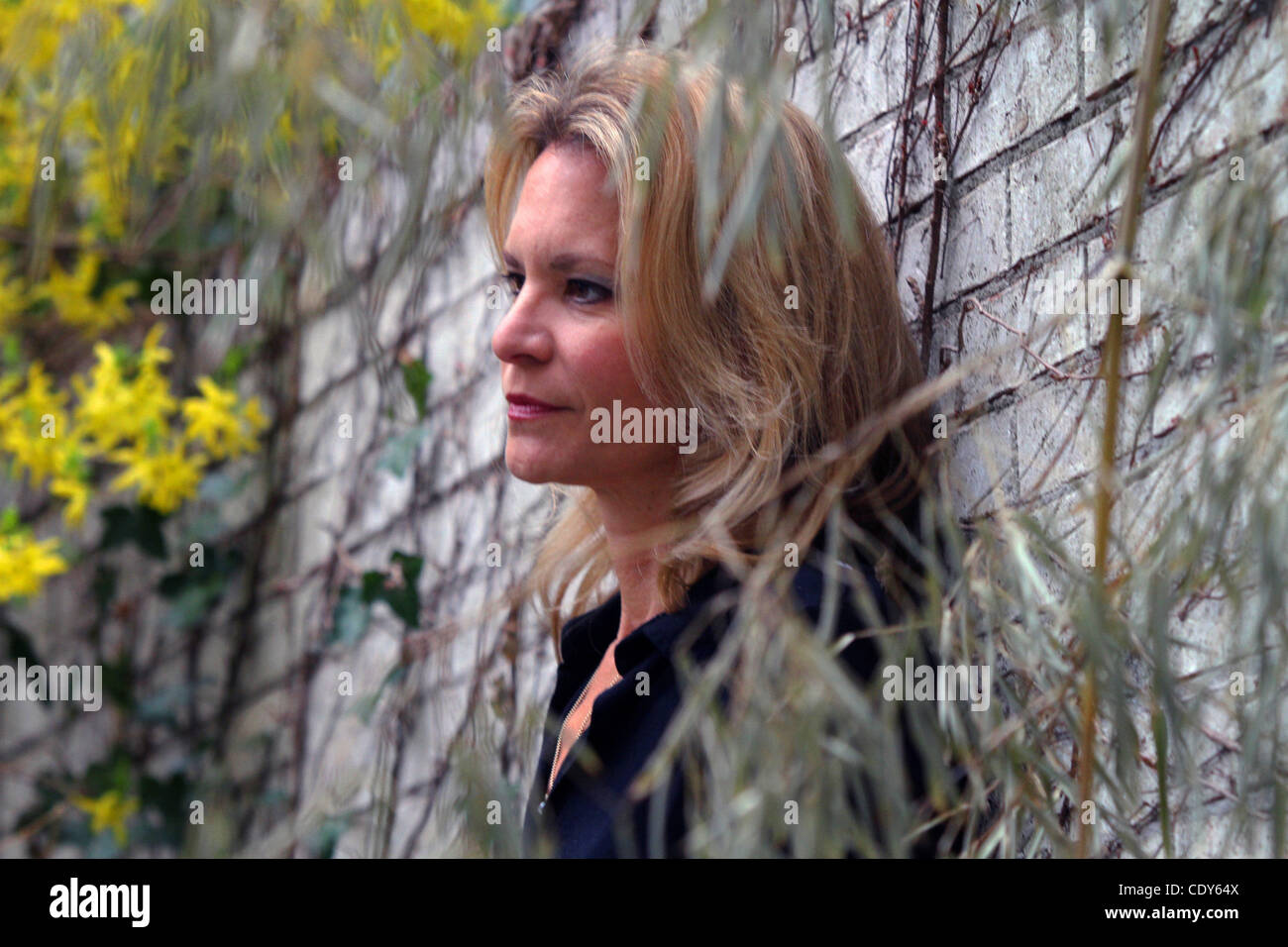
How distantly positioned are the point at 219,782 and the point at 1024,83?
1049 mm

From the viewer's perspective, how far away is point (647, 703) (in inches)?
55.3

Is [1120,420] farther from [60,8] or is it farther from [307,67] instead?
[60,8]

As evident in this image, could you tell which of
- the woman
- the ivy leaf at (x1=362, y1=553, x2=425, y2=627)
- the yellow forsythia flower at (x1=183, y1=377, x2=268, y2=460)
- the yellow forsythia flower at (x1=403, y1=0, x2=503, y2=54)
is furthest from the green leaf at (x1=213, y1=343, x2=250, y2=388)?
the woman

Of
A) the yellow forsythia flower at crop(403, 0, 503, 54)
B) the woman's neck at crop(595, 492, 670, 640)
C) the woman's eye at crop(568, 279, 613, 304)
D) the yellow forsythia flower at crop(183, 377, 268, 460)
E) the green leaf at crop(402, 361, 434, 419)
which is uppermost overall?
the yellow forsythia flower at crop(403, 0, 503, 54)

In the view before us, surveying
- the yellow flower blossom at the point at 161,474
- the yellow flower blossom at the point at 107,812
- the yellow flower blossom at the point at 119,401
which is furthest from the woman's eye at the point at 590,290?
the yellow flower blossom at the point at 107,812

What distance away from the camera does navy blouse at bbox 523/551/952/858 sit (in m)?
1.26

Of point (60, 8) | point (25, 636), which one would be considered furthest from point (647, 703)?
point (25, 636)

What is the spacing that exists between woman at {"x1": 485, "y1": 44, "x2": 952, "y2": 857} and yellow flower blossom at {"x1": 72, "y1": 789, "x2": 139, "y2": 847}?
1846 mm

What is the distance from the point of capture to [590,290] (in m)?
1.52

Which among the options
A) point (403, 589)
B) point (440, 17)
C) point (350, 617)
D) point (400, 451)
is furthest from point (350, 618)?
point (440, 17)

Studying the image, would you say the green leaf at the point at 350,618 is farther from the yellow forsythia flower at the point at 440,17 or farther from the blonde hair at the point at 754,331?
the blonde hair at the point at 754,331

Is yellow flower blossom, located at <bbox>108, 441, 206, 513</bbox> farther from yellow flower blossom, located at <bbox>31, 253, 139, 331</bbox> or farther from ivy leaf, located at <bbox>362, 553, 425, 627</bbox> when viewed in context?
ivy leaf, located at <bbox>362, 553, 425, 627</bbox>

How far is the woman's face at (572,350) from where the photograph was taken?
1.49 metres
